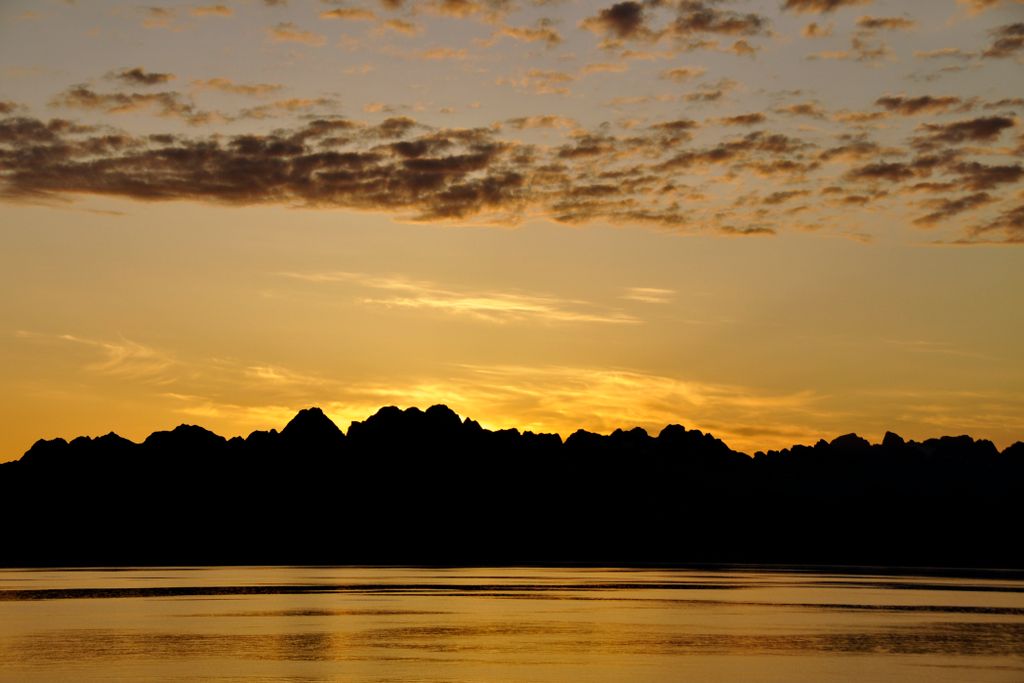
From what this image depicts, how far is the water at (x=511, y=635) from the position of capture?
2394 inches

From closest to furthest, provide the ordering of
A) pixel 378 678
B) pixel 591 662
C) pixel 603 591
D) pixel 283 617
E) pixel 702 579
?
pixel 378 678
pixel 591 662
pixel 283 617
pixel 603 591
pixel 702 579

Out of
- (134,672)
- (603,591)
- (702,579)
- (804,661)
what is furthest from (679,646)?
(702,579)

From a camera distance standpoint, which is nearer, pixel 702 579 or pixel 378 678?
pixel 378 678

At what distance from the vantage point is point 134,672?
58.9 m

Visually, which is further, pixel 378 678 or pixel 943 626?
pixel 943 626

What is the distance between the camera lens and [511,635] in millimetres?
81188

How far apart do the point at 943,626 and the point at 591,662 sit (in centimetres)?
3617

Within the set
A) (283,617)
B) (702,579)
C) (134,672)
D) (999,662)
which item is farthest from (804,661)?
(702,579)

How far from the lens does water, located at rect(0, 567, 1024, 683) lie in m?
60.8

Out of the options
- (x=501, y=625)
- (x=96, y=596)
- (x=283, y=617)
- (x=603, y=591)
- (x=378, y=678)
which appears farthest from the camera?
(x=603, y=591)

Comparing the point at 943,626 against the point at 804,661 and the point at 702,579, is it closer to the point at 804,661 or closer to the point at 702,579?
the point at 804,661

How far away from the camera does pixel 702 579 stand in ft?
619

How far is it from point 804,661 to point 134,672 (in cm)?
3256

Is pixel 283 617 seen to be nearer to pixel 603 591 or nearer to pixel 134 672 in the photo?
pixel 134 672
